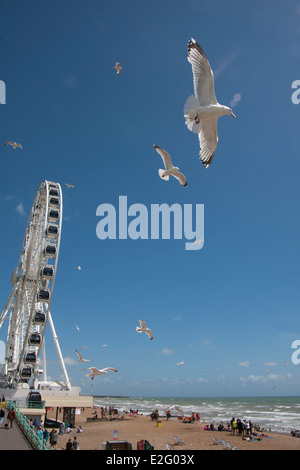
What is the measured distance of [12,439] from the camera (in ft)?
46.8

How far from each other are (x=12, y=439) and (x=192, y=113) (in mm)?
13628

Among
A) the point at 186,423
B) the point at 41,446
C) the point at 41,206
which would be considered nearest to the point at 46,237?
the point at 41,206

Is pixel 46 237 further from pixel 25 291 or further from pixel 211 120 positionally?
pixel 211 120

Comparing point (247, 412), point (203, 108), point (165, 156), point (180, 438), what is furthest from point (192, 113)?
point (247, 412)

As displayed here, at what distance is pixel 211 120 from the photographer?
10.5 metres

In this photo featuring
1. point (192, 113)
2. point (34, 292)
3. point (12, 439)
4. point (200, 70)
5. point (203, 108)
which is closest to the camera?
point (200, 70)

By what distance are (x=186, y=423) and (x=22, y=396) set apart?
16.8 meters

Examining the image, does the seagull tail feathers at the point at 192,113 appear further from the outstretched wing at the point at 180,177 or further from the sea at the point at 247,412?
the sea at the point at 247,412

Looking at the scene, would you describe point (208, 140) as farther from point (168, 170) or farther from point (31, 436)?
point (31, 436)

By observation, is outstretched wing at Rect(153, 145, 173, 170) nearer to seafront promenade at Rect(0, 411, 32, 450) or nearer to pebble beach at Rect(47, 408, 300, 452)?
seafront promenade at Rect(0, 411, 32, 450)

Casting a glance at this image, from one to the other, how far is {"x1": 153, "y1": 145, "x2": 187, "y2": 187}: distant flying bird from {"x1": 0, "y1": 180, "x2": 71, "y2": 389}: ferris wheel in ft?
82.7

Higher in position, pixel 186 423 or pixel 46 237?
pixel 46 237

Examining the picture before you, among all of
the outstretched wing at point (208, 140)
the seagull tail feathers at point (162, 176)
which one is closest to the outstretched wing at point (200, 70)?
the outstretched wing at point (208, 140)
